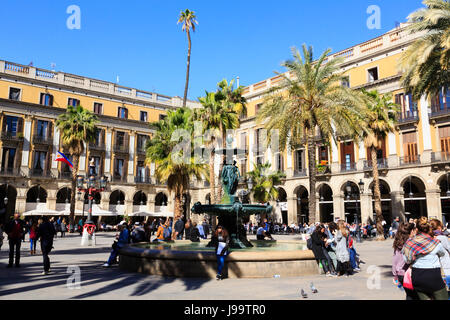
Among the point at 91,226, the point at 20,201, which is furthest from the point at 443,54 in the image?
the point at 20,201

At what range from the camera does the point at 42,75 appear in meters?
39.1

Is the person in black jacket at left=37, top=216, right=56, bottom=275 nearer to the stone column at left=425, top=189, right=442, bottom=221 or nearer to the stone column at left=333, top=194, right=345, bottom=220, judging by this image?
the stone column at left=425, top=189, right=442, bottom=221

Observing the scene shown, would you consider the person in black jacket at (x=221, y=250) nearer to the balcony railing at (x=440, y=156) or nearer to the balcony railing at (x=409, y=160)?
the balcony railing at (x=440, y=156)

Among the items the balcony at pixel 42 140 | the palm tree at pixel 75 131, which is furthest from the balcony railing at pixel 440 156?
the balcony at pixel 42 140

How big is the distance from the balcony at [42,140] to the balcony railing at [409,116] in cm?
3545

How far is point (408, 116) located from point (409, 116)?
0.09 meters

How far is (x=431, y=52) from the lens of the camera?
520 inches

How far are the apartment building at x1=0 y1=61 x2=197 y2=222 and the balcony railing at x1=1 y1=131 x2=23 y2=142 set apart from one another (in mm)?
44

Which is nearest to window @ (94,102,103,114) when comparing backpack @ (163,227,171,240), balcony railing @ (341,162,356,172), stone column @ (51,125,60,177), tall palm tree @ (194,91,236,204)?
stone column @ (51,125,60,177)

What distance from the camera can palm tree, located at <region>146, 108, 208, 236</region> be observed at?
78.7ft

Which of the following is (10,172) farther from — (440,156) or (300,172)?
(440,156)

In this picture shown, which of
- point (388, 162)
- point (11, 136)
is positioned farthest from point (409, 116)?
point (11, 136)
